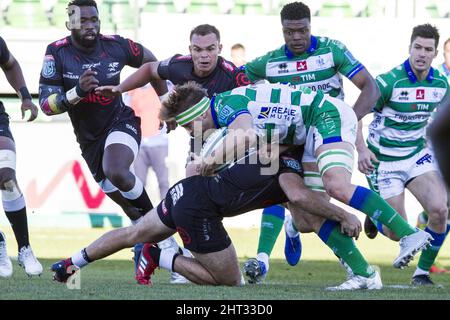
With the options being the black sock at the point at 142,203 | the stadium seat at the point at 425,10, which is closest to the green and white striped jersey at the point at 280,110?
the black sock at the point at 142,203

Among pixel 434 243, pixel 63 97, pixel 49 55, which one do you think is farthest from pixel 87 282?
pixel 434 243

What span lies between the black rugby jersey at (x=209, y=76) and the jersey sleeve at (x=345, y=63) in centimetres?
85

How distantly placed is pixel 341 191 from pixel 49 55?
348 centimetres

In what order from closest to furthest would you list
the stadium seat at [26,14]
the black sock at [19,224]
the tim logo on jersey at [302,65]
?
the black sock at [19,224] → the tim logo on jersey at [302,65] → the stadium seat at [26,14]

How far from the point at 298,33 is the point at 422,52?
160cm

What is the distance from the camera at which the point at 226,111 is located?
671 centimetres

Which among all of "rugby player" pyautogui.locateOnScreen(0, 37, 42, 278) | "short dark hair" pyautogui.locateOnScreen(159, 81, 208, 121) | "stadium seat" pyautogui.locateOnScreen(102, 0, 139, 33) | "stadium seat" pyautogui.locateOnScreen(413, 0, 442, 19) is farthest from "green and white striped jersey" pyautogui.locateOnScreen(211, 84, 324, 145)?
"stadium seat" pyautogui.locateOnScreen(413, 0, 442, 19)

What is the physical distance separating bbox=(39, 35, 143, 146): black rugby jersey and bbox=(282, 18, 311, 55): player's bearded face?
1586 mm

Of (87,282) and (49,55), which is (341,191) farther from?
(49,55)

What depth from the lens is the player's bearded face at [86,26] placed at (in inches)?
353

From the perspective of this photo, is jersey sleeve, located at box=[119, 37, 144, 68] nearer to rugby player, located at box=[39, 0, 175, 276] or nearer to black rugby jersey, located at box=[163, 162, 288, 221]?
rugby player, located at box=[39, 0, 175, 276]

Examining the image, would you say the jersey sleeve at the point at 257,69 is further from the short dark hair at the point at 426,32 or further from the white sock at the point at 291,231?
the short dark hair at the point at 426,32

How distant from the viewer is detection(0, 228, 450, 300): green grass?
634cm

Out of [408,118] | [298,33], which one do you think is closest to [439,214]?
[408,118]
